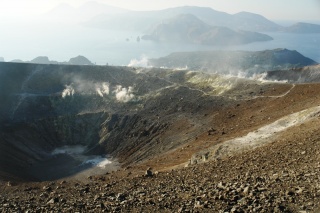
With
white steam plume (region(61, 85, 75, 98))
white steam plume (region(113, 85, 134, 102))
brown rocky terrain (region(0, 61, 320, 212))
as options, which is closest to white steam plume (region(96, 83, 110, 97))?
white steam plume (region(113, 85, 134, 102))

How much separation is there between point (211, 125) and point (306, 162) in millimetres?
32633

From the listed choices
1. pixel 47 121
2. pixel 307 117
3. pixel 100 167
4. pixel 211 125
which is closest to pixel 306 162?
pixel 307 117

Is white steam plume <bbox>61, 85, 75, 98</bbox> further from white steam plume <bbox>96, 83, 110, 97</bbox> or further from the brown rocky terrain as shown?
the brown rocky terrain

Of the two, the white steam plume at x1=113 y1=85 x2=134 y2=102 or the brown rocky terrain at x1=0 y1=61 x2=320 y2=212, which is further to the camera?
the white steam plume at x1=113 y1=85 x2=134 y2=102

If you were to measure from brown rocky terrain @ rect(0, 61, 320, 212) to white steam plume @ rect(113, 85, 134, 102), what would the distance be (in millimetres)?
1783

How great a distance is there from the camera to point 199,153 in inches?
1547

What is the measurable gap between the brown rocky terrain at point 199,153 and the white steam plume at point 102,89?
770 cm

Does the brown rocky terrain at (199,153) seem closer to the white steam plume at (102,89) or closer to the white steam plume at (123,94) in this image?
the white steam plume at (123,94)

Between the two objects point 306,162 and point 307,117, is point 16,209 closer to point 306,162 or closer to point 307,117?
point 306,162

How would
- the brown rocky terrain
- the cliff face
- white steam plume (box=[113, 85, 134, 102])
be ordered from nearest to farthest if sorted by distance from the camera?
the brown rocky terrain → the cliff face → white steam plume (box=[113, 85, 134, 102])

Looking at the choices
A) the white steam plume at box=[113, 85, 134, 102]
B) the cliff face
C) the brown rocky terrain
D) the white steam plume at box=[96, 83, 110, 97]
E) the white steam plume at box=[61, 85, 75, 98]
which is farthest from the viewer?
the white steam plume at box=[61, 85, 75, 98]

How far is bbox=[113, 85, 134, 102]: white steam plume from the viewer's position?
3215 inches

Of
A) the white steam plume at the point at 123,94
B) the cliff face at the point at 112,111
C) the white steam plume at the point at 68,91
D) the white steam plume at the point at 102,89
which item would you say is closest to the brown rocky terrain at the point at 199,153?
the cliff face at the point at 112,111

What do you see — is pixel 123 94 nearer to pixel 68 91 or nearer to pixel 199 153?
pixel 68 91
